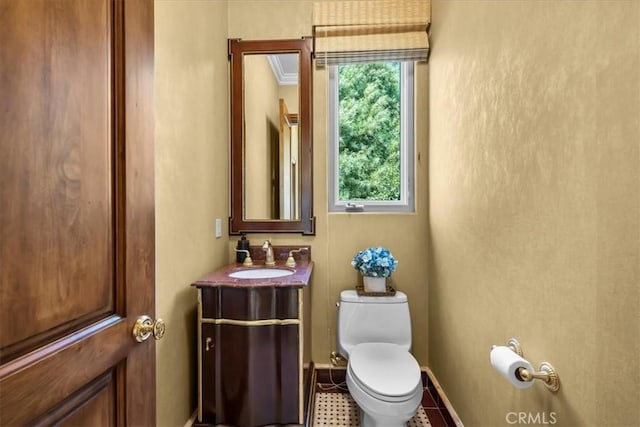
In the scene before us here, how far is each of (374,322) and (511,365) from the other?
1.04m

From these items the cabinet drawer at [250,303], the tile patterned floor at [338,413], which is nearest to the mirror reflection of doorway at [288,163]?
the cabinet drawer at [250,303]

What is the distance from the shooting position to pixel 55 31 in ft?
1.81

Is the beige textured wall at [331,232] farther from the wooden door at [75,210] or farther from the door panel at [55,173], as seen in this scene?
the door panel at [55,173]

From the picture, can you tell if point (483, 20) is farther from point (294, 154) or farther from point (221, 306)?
point (221, 306)

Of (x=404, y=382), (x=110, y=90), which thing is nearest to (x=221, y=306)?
(x=404, y=382)

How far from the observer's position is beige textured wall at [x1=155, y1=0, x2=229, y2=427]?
136 cm

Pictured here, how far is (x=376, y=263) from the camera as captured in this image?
6.32 ft

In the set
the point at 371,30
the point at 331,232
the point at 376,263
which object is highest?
the point at 371,30

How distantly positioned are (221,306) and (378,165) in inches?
56.8

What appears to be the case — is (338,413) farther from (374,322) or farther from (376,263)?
(376,263)

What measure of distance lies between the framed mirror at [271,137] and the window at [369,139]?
211 mm

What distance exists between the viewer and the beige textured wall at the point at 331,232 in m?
2.14

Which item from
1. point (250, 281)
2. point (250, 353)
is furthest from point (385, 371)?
point (250, 281)

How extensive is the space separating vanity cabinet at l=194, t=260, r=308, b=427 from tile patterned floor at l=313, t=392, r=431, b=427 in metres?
0.33
